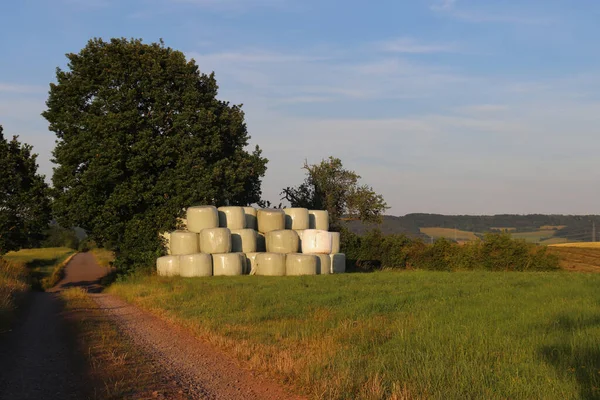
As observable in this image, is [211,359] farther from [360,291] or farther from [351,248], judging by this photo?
[351,248]

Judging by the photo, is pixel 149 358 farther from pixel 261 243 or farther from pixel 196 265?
pixel 261 243

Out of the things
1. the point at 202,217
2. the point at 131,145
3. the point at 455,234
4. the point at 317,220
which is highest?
the point at 131,145

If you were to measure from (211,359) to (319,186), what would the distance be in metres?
32.5

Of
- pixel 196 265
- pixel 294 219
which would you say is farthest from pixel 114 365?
pixel 294 219

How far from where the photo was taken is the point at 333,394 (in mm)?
7332

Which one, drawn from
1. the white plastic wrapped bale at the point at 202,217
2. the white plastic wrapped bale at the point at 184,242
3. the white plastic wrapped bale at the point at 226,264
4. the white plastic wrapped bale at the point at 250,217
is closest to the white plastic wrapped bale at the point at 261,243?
the white plastic wrapped bale at the point at 250,217

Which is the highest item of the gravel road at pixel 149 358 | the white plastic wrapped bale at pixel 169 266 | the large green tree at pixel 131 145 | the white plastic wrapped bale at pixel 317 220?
the large green tree at pixel 131 145

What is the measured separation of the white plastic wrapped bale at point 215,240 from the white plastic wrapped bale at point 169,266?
1272 mm

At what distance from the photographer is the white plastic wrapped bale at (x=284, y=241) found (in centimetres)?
2667

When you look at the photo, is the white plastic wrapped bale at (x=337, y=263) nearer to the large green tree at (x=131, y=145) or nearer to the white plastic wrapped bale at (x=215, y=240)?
the white plastic wrapped bale at (x=215, y=240)

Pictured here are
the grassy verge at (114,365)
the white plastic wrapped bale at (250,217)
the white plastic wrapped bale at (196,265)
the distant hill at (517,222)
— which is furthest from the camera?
the distant hill at (517,222)

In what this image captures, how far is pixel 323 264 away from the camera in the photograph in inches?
1061

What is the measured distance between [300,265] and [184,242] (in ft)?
16.6

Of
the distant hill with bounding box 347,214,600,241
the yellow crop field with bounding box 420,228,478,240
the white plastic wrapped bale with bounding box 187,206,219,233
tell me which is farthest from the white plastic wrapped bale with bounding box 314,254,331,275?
the distant hill with bounding box 347,214,600,241
